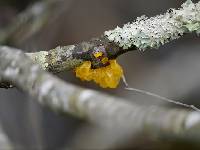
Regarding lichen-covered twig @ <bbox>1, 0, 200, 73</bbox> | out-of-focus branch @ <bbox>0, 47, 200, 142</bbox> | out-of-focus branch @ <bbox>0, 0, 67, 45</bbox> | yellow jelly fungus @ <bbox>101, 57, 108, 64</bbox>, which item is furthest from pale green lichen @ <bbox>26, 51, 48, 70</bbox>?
out-of-focus branch @ <bbox>0, 0, 67, 45</bbox>

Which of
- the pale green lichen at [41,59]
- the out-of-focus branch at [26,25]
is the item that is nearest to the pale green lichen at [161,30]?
the pale green lichen at [41,59]

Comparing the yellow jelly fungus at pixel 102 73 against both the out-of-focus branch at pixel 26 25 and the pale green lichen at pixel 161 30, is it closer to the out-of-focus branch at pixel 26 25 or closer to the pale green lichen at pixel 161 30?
the pale green lichen at pixel 161 30

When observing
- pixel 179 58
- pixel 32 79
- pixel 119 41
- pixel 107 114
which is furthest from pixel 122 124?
pixel 179 58

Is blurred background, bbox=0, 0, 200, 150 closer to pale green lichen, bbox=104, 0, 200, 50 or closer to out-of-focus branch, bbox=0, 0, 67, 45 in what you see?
out-of-focus branch, bbox=0, 0, 67, 45

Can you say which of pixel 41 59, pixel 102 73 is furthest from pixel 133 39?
pixel 41 59

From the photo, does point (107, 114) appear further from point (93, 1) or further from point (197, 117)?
point (93, 1)

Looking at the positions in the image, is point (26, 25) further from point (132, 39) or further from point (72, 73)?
point (132, 39)

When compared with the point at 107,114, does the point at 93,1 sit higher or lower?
higher
